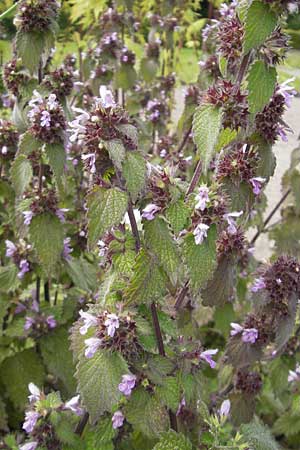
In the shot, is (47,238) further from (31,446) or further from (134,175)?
(134,175)

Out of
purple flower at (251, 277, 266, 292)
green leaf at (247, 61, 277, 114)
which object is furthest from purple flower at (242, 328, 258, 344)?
green leaf at (247, 61, 277, 114)

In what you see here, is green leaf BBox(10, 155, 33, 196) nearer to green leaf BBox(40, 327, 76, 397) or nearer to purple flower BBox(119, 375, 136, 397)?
green leaf BBox(40, 327, 76, 397)

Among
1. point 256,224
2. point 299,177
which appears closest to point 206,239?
point 299,177

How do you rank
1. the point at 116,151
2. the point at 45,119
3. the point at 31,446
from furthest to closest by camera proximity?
the point at 45,119
the point at 31,446
the point at 116,151

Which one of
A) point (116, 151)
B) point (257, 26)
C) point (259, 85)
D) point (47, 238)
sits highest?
point (257, 26)

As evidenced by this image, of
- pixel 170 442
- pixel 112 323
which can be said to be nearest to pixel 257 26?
pixel 112 323

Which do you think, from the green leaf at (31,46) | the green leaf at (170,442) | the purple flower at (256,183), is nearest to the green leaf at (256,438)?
the green leaf at (170,442)
